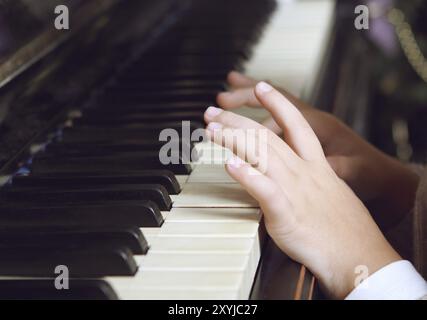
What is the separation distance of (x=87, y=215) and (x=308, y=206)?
329 millimetres

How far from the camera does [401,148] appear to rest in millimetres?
2918

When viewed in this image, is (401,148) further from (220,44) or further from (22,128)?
(22,128)

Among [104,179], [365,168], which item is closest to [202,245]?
[104,179]

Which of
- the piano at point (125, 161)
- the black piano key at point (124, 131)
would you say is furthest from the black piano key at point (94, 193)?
the black piano key at point (124, 131)

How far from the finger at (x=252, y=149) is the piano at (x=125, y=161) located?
8 cm

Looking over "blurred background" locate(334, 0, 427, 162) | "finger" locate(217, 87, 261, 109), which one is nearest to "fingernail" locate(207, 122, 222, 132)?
"finger" locate(217, 87, 261, 109)

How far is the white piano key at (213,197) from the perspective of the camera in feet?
3.13

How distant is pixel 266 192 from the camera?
854mm

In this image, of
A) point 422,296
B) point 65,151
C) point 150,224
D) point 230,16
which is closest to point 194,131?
point 65,151

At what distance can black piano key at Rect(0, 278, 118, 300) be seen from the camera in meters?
0.74

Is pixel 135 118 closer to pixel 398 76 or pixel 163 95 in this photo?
pixel 163 95

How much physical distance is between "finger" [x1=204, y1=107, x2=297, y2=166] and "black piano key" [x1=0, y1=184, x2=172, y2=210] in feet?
0.50

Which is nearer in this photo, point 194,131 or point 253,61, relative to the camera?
point 194,131

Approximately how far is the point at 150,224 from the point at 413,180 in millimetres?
644
